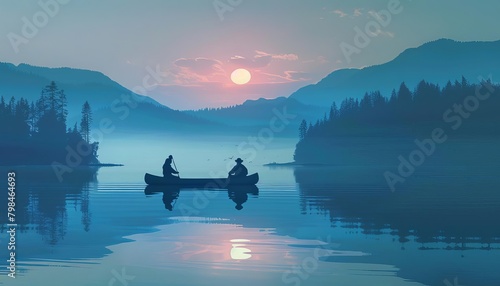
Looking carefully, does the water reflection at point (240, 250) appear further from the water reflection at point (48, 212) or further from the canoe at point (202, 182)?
the canoe at point (202, 182)

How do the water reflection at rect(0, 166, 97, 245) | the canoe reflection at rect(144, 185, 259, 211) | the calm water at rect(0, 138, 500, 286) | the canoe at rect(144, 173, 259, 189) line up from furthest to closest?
the canoe at rect(144, 173, 259, 189) < the canoe reflection at rect(144, 185, 259, 211) < the water reflection at rect(0, 166, 97, 245) < the calm water at rect(0, 138, 500, 286)

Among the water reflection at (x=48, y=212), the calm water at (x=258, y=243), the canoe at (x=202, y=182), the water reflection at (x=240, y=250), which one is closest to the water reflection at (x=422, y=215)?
the calm water at (x=258, y=243)

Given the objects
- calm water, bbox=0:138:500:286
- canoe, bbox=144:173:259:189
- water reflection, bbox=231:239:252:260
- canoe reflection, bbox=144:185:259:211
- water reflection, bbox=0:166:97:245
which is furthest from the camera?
canoe, bbox=144:173:259:189

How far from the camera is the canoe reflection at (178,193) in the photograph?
197 feet

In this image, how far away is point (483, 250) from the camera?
3172cm

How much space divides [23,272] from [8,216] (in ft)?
64.0

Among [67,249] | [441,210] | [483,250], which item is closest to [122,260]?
[67,249]

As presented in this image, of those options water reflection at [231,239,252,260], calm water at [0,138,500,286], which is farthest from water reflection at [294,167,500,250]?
water reflection at [231,239,252,260]

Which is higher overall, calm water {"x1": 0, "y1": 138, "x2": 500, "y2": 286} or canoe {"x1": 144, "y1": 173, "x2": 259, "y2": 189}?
canoe {"x1": 144, "y1": 173, "x2": 259, "y2": 189}

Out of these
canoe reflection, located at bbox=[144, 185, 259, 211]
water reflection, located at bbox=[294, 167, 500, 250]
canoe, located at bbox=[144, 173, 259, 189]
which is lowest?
water reflection, located at bbox=[294, 167, 500, 250]

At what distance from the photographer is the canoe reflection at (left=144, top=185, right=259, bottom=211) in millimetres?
60062

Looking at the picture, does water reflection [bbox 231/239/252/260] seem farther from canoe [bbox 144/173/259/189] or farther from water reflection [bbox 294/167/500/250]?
canoe [bbox 144/173/259/189]

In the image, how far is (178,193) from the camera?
73.9 m

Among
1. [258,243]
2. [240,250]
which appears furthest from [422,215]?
[240,250]
